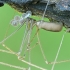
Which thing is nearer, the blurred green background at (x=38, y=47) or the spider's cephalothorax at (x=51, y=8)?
the spider's cephalothorax at (x=51, y=8)

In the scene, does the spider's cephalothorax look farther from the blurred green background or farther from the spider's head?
the blurred green background

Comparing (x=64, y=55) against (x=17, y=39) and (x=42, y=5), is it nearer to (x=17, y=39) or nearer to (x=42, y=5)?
(x=17, y=39)

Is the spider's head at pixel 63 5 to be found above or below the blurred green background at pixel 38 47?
above

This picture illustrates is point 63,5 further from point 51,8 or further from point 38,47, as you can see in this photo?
point 38,47

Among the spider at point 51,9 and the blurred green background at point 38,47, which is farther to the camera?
the blurred green background at point 38,47

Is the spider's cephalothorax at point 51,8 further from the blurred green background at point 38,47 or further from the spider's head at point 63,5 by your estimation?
the blurred green background at point 38,47

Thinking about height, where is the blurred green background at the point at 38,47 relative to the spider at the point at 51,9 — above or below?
below

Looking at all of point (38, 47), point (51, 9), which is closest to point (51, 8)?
point (51, 9)

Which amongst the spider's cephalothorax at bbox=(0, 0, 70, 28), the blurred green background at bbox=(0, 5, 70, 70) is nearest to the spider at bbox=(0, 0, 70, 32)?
the spider's cephalothorax at bbox=(0, 0, 70, 28)

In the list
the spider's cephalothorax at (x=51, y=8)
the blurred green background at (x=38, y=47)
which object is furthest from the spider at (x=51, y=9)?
the blurred green background at (x=38, y=47)

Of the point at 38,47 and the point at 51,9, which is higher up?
the point at 51,9
